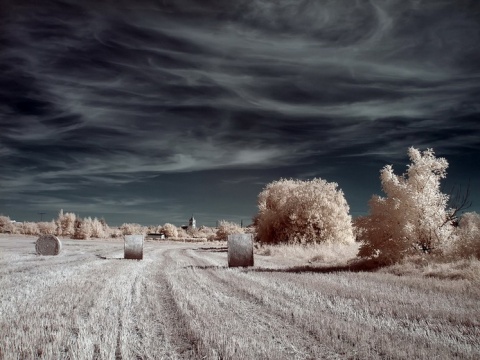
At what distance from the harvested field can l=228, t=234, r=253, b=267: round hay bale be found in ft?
21.8

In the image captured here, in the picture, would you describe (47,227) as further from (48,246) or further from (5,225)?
(48,246)

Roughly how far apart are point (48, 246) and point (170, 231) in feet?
243

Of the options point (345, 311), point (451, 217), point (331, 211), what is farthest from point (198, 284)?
point (331, 211)

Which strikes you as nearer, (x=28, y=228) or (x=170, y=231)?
(x=28, y=228)

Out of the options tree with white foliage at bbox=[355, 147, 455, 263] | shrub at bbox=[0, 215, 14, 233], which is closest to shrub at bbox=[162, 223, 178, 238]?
shrub at bbox=[0, 215, 14, 233]

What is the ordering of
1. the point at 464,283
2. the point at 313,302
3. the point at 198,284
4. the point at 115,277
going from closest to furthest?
1. the point at 313,302
2. the point at 464,283
3. the point at 198,284
4. the point at 115,277

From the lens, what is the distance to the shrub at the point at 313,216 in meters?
Answer: 39.8

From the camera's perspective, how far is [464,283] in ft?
39.6

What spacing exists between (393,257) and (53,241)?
2484 cm

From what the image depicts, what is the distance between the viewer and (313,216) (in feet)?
131

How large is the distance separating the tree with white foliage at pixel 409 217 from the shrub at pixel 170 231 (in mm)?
87029

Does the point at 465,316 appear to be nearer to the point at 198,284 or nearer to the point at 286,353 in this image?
the point at 286,353

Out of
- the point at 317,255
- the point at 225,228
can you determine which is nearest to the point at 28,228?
the point at 225,228

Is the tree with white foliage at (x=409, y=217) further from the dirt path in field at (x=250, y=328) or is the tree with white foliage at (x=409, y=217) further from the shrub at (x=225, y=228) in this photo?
the shrub at (x=225, y=228)
